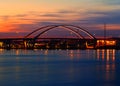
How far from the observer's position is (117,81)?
96.1 ft

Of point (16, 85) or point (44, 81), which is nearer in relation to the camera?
point (16, 85)

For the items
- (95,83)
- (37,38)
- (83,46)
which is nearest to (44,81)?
(95,83)

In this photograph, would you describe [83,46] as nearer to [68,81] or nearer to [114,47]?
[114,47]

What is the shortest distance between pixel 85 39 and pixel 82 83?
346 feet

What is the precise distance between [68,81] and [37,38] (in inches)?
3978

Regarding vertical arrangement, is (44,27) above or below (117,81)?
above

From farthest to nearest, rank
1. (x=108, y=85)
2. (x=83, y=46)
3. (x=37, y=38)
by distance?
(x=83, y=46) < (x=37, y=38) < (x=108, y=85)

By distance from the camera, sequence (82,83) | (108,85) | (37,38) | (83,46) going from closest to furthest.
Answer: (108,85)
(82,83)
(37,38)
(83,46)

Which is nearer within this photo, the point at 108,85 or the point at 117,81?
the point at 108,85

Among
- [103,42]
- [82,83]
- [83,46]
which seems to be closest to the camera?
[82,83]

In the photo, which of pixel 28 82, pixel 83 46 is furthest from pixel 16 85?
pixel 83 46

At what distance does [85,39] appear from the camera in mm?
133500

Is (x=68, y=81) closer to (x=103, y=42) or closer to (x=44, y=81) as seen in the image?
(x=44, y=81)

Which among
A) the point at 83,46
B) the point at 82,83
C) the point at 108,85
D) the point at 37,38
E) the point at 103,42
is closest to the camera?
the point at 108,85
